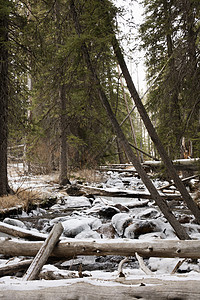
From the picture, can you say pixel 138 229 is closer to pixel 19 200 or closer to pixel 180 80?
pixel 180 80

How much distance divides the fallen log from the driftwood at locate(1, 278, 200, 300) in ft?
3.70

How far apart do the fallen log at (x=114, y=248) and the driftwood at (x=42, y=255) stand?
7.2 inches

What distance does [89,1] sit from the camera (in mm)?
4855

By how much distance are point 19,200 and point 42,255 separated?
5.51 metres

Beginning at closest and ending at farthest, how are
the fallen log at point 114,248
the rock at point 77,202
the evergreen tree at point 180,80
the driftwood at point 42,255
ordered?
the driftwood at point 42,255, the fallen log at point 114,248, the evergreen tree at point 180,80, the rock at point 77,202

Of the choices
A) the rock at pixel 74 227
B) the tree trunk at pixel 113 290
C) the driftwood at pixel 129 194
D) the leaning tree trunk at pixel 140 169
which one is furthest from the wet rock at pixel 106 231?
the tree trunk at pixel 113 290

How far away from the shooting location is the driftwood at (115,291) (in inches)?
74.5

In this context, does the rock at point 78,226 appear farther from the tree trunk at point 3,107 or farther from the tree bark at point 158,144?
the tree trunk at point 3,107

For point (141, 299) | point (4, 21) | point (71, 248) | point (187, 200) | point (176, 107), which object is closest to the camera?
point (141, 299)

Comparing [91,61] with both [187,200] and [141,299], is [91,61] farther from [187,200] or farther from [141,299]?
→ [141,299]

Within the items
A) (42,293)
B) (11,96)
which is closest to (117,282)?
(42,293)

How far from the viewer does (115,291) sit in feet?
6.37

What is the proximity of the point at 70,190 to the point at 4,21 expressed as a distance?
7.03 m

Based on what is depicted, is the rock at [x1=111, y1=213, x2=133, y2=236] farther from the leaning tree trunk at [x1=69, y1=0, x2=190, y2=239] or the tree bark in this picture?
the tree bark
